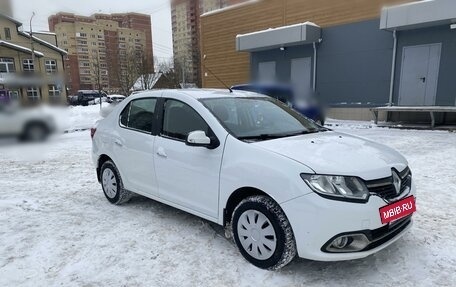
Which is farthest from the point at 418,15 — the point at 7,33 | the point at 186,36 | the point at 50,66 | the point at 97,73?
the point at 186,36

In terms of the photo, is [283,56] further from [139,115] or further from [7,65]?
[7,65]

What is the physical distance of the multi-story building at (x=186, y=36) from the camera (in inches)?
1673

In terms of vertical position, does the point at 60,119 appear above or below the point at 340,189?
above

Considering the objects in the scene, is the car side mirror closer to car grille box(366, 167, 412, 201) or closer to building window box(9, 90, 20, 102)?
car grille box(366, 167, 412, 201)

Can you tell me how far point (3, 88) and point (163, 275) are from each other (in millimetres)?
2036

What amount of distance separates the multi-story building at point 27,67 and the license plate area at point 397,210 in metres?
2.96

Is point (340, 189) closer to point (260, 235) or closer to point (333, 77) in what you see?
point (260, 235)

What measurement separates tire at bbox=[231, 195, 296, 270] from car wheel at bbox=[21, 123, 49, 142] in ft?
5.74

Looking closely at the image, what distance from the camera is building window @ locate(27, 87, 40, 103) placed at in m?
2.86

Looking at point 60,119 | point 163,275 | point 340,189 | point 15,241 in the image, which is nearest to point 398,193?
point 340,189

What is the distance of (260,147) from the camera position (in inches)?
112

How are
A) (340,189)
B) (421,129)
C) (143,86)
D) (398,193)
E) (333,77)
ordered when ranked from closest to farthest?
1. (340,189)
2. (398,193)
3. (421,129)
4. (333,77)
5. (143,86)

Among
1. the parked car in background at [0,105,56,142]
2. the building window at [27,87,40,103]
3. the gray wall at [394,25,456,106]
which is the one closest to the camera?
the parked car in background at [0,105,56,142]

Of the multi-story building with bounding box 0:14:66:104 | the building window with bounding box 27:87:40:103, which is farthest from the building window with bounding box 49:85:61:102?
the building window with bounding box 27:87:40:103
